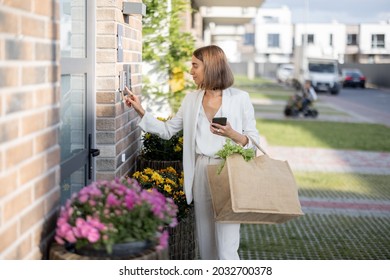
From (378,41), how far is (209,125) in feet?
182

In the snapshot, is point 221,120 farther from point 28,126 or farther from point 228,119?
point 28,126

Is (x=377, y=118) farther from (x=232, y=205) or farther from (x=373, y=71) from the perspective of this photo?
(x=373, y=71)

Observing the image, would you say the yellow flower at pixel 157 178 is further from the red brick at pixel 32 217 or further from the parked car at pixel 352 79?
the parked car at pixel 352 79

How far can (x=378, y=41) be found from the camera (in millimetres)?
57469

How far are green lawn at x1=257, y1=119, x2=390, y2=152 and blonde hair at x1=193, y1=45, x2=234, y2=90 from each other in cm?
1128

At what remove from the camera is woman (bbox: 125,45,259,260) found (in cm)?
437

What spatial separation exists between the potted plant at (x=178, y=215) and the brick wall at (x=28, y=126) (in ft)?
5.81

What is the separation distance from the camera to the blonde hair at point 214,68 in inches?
→ 171

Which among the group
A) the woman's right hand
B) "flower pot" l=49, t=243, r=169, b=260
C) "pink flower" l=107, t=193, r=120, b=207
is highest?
the woman's right hand

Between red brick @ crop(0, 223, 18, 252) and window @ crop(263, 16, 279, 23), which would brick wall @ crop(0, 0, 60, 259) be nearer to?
red brick @ crop(0, 223, 18, 252)

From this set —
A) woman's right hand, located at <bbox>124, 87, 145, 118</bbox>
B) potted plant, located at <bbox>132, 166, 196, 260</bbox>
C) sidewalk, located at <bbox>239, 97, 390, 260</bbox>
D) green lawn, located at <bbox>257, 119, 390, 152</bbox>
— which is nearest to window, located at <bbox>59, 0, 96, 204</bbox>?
woman's right hand, located at <bbox>124, 87, 145, 118</bbox>

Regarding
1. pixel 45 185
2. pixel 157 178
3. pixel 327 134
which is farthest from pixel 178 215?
pixel 327 134

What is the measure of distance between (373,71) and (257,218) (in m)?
53.1

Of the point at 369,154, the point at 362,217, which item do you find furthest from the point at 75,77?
the point at 369,154
